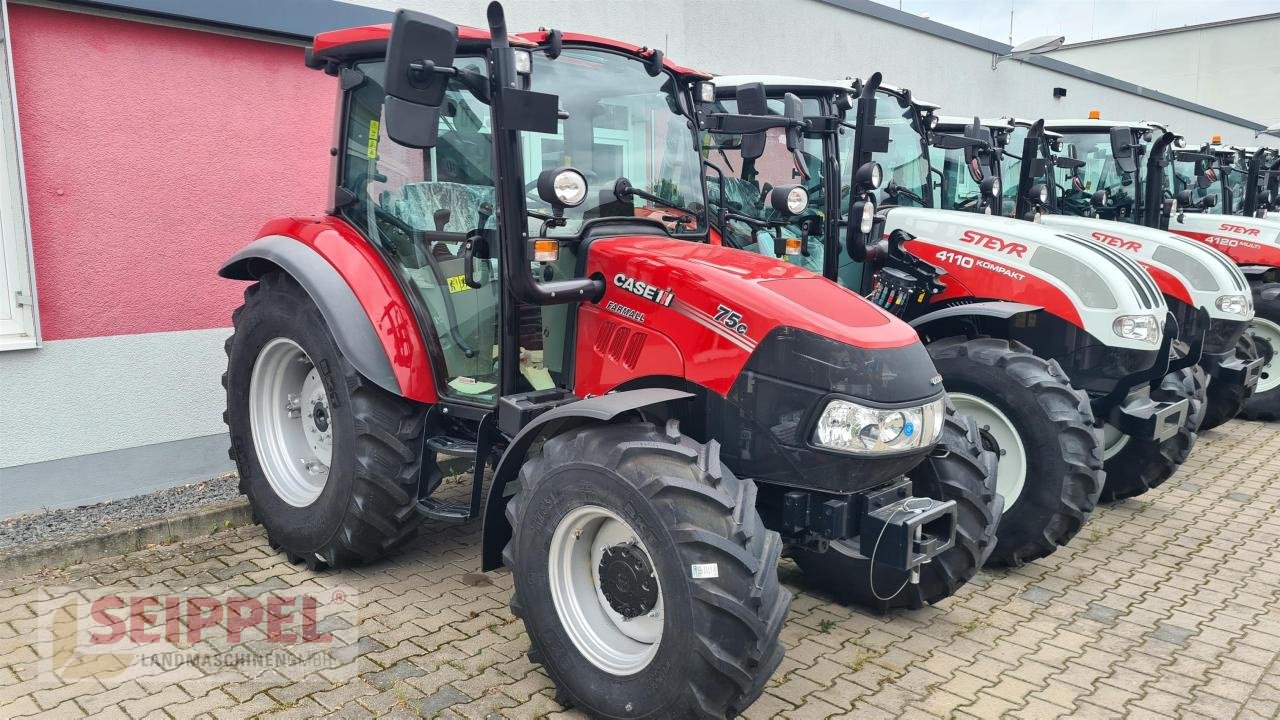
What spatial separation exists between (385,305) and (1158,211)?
779 centimetres

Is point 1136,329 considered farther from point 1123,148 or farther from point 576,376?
point 1123,148

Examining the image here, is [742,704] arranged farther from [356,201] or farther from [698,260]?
[356,201]

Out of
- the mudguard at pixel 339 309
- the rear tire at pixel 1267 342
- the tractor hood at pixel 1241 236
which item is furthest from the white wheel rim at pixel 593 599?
the tractor hood at pixel 1241 236

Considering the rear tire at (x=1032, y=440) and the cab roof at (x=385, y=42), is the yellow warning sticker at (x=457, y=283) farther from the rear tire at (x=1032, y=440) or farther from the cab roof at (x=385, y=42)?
the rear tire at (x=1032, y=440)

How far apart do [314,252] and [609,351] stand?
1.54 metres

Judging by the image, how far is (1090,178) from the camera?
368 inches

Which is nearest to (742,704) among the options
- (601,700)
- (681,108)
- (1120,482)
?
(601,700)

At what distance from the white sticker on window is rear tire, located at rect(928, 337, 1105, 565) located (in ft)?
8.05

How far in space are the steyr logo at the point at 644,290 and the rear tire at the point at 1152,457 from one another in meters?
3.64

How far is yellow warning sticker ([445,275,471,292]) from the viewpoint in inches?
162

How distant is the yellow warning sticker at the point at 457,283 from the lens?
4105 millimetres

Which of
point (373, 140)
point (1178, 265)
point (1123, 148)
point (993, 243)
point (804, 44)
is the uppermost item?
point (804, 44)

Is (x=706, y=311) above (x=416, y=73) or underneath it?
underneath

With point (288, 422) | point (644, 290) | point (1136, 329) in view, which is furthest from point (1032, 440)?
point (288, 422)
